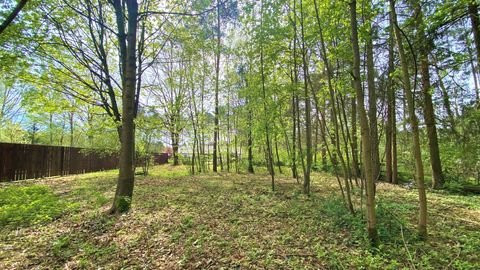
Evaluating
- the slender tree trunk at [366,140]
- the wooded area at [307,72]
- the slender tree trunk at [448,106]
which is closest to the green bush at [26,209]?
the wooded area at [307,72]

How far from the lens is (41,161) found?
1093cm

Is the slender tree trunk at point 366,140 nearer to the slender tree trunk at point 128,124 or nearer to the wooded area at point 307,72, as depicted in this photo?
the wooded area at point 307,72

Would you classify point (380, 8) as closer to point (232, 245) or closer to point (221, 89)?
point (232, 245)

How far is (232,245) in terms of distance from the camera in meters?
3.42

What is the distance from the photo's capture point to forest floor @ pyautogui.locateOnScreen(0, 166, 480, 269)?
2.95 meters

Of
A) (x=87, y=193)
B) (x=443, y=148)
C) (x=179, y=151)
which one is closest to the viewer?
(x=87, y=193)

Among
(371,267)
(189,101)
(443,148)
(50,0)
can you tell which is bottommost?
(371,267)

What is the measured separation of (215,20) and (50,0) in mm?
4891

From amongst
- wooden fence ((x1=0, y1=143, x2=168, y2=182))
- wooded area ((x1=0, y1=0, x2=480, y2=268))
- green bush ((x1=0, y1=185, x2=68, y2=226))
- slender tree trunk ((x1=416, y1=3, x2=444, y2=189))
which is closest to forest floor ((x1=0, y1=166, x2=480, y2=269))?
green bush ((x1=0, y1=185, x2=68, y2=226))

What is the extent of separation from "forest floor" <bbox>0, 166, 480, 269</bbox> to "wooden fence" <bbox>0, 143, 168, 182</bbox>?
4.94 meters

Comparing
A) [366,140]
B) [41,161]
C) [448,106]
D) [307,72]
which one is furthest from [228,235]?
[41,161]

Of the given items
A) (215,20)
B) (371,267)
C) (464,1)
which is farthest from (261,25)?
(371,267)

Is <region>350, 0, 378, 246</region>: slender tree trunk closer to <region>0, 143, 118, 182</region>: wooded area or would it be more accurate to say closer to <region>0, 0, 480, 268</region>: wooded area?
<region>0, 0, 480, 268</region>: wooded area

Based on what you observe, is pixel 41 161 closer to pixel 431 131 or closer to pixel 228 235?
pixel 228 235
